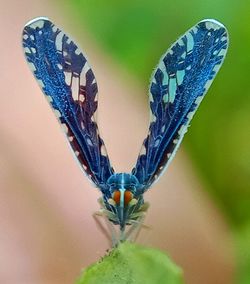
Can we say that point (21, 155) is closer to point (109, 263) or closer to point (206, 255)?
point (206, 255)

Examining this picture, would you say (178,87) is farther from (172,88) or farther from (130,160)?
(130,160)

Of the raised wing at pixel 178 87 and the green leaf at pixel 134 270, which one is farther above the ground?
the raised wing at pixel 178 87

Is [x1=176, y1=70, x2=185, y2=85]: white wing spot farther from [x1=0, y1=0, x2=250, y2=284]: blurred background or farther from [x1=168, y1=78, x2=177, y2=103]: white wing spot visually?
[x1=0, y1=0, x2=250, y2=284]: blurred background

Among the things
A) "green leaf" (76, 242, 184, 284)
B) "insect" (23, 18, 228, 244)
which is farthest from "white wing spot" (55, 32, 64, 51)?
"green leaf" (76, 242, 184, 284)

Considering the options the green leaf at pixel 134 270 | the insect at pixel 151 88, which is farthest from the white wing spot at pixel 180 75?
the green leaf at pixel 134 270

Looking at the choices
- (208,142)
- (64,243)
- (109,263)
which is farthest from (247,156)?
(109,263)

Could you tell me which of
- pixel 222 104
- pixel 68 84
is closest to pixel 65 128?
pixel 68 84

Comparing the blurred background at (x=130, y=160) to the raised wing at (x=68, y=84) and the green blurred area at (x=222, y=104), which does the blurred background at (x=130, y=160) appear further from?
the raised wing at (x=68, y=84)

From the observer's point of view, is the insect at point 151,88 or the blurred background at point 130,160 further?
the blurred background at point 130,160
